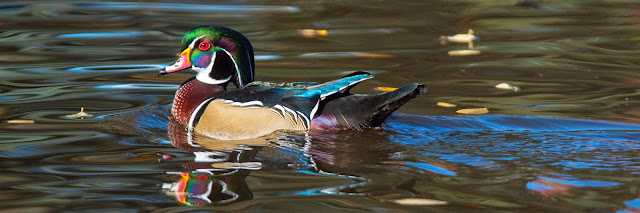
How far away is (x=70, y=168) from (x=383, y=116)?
2.21 meters

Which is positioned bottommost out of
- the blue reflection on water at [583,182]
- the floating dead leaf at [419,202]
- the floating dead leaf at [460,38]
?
the floating dead leaf at [419,202]

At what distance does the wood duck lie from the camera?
6480 mm

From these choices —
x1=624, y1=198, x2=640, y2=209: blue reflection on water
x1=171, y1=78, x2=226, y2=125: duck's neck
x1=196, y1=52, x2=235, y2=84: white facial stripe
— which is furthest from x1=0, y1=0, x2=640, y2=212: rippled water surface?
x1=196, y1=52, x2=235, y2=84: white facial stripe

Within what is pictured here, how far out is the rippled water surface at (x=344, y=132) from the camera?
4.99 m

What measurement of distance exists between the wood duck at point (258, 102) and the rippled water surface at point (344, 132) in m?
0.14

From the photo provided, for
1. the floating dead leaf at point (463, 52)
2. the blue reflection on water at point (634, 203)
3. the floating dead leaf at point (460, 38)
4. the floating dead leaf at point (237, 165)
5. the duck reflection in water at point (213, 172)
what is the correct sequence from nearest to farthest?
the blue reflection on water at point (634, 203)
the duck reflection in water at point (213, 172)
the floating dead leaf at point (237, 165)
the floating dead leaf at point (463, 52)
the floating dead leaf at point (460, 38)

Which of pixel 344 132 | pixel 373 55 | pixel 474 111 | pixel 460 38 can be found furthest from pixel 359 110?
pixel 460 38

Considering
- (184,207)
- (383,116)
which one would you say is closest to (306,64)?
(383,116)

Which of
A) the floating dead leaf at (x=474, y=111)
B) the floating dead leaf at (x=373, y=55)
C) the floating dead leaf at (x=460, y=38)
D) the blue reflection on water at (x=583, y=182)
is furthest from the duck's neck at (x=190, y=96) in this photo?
the floating dead leaf at (x=460, y=38)

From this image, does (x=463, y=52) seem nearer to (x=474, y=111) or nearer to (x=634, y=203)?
(x=474, y=111)

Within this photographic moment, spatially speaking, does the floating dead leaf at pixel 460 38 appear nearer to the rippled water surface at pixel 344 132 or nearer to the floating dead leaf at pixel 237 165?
the rippled water surface at pixel 344 132

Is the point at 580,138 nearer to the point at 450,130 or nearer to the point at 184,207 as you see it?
the point at 450,130

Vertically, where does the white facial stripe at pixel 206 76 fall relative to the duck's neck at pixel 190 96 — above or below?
above

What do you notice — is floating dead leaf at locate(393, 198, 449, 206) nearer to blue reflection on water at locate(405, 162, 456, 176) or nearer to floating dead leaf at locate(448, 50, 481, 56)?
blue reflection on water at locate(405, 162, 456, 176)
